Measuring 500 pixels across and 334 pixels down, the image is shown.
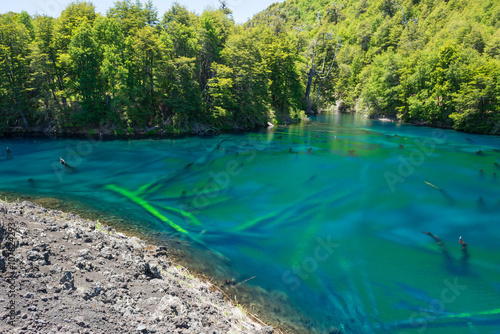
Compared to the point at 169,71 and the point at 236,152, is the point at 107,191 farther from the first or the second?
the point at 169,71

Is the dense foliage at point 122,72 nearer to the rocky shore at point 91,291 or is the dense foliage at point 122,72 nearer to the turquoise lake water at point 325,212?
the turquoise lake water at point 325,212

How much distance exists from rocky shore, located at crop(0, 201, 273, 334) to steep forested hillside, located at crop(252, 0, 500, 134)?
49024mm

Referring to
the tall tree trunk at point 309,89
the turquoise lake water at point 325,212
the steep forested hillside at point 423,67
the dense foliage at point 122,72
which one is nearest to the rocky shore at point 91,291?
the turquoise lake water at point 325,212

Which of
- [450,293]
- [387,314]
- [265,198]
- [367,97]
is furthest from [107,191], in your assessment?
[367,97]

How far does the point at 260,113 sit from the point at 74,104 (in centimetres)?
2666

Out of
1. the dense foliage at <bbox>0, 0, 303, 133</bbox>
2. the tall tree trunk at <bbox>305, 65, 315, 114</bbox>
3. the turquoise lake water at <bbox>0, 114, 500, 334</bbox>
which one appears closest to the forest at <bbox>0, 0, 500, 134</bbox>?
the dense foliage at <bbox>0, 0, 303, 133</bbox>

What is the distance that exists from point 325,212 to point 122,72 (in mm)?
29040

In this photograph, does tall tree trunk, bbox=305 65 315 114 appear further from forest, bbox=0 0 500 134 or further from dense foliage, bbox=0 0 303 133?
dense foliage, bbox=0 0 303 133

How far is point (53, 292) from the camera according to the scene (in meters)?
5.09

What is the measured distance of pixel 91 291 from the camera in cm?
539

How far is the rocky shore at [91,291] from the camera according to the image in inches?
180

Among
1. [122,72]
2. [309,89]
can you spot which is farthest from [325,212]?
[309,89]

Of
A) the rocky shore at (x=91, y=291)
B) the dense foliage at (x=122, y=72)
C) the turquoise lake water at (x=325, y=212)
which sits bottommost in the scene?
the turquoise lake water at (x=325, y=212)

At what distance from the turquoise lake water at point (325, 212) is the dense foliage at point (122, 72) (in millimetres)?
5785
